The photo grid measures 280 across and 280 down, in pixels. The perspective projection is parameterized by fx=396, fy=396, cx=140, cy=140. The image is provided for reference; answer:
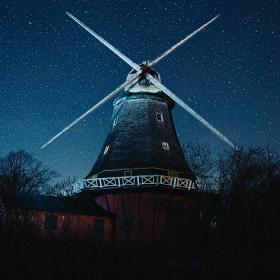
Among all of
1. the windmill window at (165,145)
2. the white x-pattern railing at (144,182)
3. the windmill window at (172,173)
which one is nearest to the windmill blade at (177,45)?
the windmill window at (165,145)

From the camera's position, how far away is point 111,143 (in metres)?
25.0

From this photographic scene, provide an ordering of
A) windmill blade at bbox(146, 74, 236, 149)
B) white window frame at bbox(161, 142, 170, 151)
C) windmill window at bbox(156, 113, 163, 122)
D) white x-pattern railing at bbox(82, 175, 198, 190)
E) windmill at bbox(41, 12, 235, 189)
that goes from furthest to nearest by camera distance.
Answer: windmill window at bbox(156, 113, 163, 122)
windmill blade at bbox(146, 74, 236, 149)
white window frame at bbox(161, 142, 170, 151)
windmill at bbox(41, 12, 235, 189)
white x-pattern railing at bbox(82, 175, 198, 190)

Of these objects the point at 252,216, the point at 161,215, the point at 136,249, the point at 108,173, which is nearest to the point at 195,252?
the point at 136,249

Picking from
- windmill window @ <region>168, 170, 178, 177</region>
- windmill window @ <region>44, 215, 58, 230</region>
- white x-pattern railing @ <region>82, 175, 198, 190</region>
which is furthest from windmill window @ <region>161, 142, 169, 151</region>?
windmill window @ <region>44, 215, 58, 230</region>

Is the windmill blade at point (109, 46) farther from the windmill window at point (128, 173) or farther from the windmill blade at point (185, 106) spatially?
the windmill window at point (128, 173)

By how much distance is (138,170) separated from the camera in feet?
75.4

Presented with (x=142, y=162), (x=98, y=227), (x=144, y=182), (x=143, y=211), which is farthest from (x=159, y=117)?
(x=98, y=227)

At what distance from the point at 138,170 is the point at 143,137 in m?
2.48

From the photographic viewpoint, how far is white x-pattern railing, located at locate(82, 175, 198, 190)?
21.5 meters

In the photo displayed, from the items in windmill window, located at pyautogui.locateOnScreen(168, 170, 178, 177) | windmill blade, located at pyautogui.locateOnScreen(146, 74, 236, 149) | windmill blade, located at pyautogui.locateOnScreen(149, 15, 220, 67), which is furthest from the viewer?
windmill blade, located at pyautogui.locateOnScreen(149, 15, 220, 67)

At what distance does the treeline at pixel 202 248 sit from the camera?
380 inches

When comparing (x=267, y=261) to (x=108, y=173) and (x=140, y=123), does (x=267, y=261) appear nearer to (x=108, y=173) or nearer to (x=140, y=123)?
(x=108, y=173)

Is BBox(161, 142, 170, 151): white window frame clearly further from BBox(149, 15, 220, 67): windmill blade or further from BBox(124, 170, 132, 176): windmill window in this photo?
BBox(149, 15, 220, 67): windmill blade

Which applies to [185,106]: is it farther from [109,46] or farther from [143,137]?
[109,46]
